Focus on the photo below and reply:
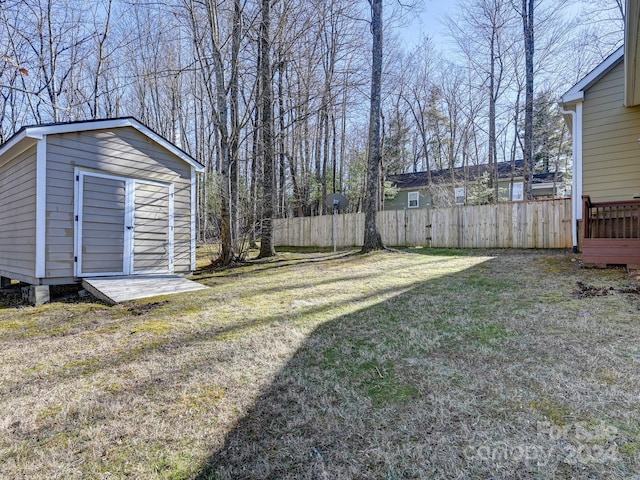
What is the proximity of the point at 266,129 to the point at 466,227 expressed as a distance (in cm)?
689

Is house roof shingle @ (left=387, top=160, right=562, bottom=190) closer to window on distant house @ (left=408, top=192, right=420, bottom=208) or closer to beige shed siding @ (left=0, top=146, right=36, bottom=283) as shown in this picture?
window on distant house @ (left=408, top=192, right=420, bottom=208)

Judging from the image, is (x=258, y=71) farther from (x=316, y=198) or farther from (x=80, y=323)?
(x=316, y=198)

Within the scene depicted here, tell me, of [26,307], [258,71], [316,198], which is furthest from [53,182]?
[316,198]

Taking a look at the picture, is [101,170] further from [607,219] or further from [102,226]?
[607,219]

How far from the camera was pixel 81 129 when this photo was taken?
537 cm

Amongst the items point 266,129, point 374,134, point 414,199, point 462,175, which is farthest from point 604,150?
point 414,199

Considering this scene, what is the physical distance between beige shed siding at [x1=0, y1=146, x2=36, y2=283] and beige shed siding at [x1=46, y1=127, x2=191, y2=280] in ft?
0.97

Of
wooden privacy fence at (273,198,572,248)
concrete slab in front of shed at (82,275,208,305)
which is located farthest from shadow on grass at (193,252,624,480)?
wooden privacy fence at (273,198,572,248)

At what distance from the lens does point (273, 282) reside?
5.73 meters

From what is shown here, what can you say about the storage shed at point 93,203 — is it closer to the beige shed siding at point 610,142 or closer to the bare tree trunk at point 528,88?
the beige shed siding at point 610,142

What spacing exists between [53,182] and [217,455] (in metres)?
5.47

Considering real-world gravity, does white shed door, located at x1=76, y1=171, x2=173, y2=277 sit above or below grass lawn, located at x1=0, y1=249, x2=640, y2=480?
above

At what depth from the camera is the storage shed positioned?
508cm

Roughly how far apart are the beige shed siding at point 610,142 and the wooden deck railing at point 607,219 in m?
0.83
